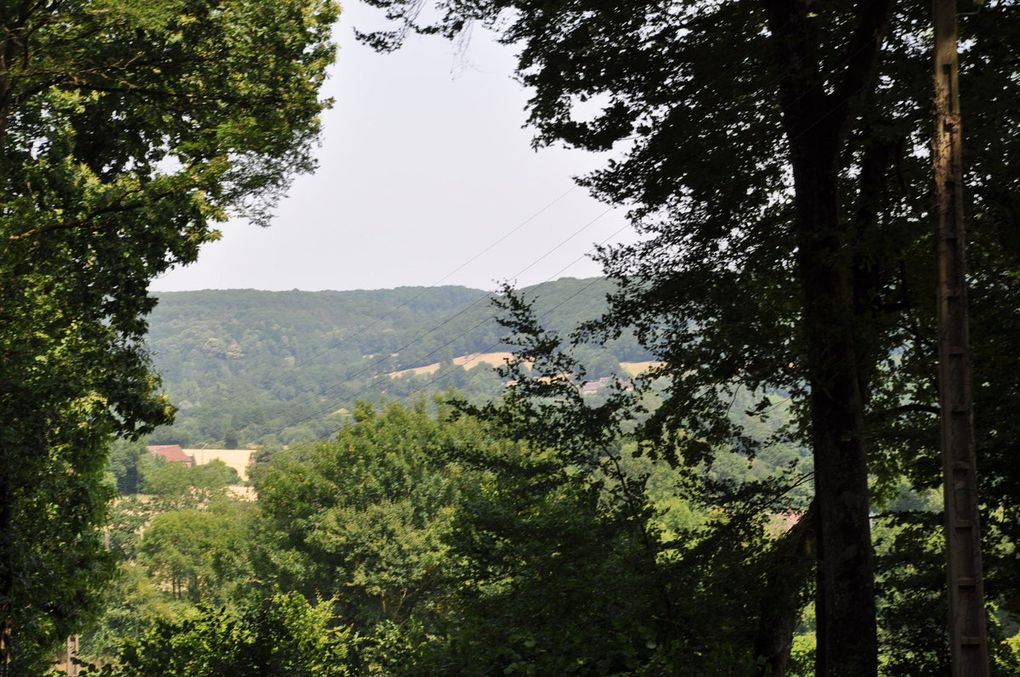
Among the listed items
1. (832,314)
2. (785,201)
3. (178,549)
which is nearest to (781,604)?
(832,314)

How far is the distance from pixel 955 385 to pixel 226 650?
10751 mm

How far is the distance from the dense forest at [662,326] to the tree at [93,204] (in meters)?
0.05

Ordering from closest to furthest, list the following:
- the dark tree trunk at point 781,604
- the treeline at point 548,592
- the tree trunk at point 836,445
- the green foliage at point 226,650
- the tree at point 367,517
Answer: the tree trunk at point 836,445 → the treeline at point 548,592 → the dark tree trunk at point 781,604 → the green foliage at point 226,650 → the tree at point 367,517

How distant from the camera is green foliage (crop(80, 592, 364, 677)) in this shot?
12.6m

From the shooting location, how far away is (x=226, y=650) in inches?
523

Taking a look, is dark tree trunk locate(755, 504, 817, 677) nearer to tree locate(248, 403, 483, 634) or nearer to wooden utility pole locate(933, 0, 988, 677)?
wooden utility pole locate(933, 0, 988, 677)

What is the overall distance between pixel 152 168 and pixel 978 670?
1239cm

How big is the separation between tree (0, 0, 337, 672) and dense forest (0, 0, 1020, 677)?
0.05 metres

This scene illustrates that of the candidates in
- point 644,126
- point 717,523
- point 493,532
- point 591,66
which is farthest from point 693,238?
point 493,532

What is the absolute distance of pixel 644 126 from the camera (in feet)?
35.2

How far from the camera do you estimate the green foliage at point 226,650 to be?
12.6m

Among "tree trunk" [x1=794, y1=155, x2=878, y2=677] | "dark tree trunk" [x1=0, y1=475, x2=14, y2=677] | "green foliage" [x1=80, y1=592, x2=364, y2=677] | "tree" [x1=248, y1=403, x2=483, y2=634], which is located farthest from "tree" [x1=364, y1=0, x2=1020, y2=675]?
"tree" [x1=248, y1=403, x2=483, y2=634]

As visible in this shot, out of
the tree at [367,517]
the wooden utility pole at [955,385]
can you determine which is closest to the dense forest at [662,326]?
the wooden utility pole at [955,385]

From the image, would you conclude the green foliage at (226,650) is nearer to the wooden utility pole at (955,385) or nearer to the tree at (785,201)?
the tree at (785,201)
